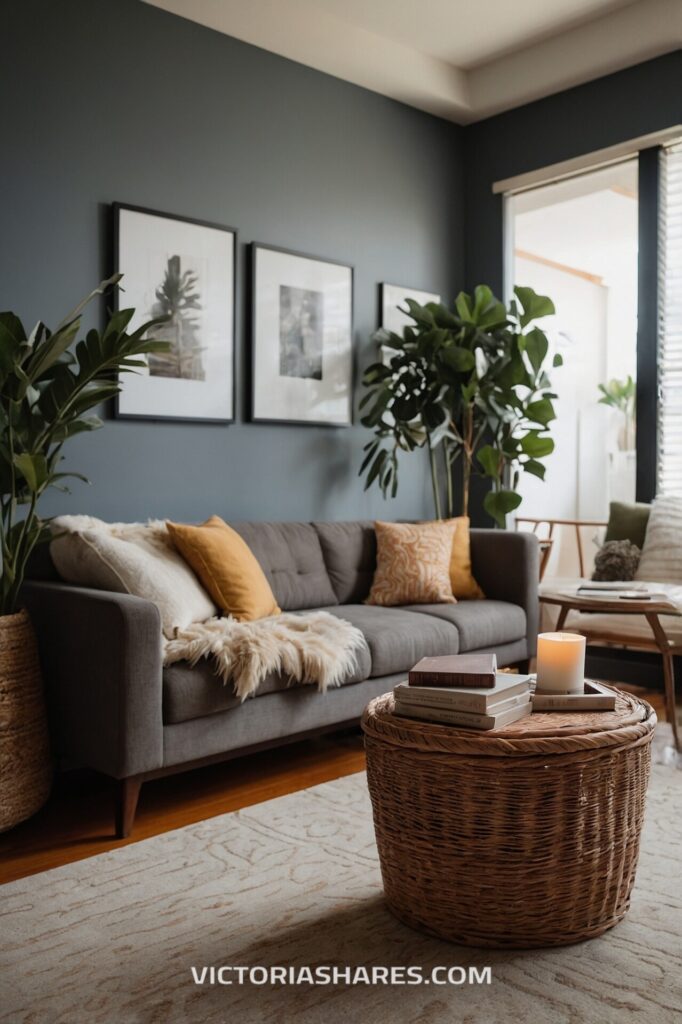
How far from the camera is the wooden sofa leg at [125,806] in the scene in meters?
2.37

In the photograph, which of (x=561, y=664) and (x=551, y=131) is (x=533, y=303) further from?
(x=561, y=664)

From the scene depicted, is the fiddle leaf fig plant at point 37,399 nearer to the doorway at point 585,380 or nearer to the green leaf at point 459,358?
Answer: the green leaf at point 459,358

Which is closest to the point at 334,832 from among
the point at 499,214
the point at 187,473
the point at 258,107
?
the point at 187,473

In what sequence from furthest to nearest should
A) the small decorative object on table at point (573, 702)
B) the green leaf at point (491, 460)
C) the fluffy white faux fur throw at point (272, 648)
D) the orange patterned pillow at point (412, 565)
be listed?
1. the green leaf at point (491, 460)
2. the orange patterned pillow at point (412, 565)
3. the fluffy white faux fur throw at point (272, 648)
4. the small decorative object on table at point (573, 702)

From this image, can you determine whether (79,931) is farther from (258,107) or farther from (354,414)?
(258,107)

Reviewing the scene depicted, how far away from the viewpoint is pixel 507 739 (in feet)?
5.52

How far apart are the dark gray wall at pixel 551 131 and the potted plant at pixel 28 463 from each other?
9.45 ft

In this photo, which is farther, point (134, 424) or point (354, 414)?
point (354, 414)

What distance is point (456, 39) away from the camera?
436cm

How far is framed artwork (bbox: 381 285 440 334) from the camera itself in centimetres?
455

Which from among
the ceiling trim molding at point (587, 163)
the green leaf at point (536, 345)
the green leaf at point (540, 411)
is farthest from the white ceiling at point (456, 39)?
the green leaf at point (540, 411)

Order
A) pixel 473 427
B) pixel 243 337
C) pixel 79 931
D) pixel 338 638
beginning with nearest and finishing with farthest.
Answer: pixel 79 931 → pixel 338 638 → pixel 243 337 → pixel 473 427

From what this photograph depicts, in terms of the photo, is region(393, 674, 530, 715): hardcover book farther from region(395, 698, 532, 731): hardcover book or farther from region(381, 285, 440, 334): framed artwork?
region(381, 285, 440, 334): framed artwork

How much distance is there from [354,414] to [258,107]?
4.77ft
